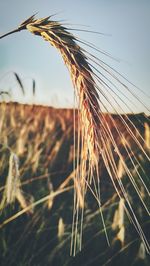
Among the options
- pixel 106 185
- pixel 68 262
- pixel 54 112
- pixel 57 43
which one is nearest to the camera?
pixel 57 43

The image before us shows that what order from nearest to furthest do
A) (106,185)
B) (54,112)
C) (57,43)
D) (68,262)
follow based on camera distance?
1. (57,43)
2. (68,262)
3. (106,185)
4. (54,112)

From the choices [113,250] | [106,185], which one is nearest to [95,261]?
[113,250]

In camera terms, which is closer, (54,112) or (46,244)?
(46,244)

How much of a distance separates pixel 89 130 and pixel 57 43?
0.16m

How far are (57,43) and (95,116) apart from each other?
140 mm

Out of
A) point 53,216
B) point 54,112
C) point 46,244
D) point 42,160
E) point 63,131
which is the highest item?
point 54,112

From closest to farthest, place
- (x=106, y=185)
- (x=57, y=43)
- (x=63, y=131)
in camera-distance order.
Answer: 1. (x=57, y=43)
2. (x=106, y=185)
3. (x=63, y=131)

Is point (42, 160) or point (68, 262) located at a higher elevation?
point (42, 160)

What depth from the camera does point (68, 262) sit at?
1.03m

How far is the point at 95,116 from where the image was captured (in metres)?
0.56

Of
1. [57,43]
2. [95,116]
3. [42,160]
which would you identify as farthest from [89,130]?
[42,160]

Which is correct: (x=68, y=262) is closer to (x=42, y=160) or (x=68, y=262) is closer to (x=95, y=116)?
(x=42, y=160)

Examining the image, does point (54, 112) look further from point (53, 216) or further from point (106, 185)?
point (53, 216)

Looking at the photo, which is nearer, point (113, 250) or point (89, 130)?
point (89, 130)
